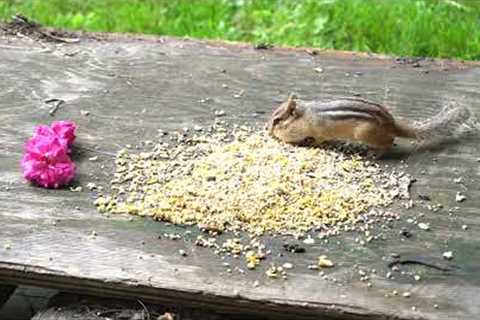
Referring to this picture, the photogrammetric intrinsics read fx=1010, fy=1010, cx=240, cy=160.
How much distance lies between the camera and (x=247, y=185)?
2.61 metres

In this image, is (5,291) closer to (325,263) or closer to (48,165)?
Result: (48,165)

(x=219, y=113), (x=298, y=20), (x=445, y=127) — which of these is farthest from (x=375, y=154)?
(x=298, y=20)

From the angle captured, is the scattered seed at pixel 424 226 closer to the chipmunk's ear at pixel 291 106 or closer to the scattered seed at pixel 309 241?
the scattered seed at pixel 309 241

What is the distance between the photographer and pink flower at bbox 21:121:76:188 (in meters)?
2.66

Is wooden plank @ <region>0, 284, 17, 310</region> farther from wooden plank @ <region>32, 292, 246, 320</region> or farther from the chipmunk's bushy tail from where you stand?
the chipmunk's bushy tail

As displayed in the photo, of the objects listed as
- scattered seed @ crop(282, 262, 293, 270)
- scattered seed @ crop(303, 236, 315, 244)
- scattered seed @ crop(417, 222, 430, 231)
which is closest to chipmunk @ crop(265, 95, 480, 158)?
scattered seed @ crop(417, 222, 430, 231)

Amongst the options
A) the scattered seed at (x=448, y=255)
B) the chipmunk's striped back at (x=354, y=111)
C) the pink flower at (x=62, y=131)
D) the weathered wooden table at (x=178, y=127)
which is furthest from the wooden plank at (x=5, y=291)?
the scattered seed at (x=448, y=255)

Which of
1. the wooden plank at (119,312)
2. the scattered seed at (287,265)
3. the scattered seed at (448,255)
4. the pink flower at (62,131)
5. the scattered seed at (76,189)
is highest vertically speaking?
the pink flower at (62,131)

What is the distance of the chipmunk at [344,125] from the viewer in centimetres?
276

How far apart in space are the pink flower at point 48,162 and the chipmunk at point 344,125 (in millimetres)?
591

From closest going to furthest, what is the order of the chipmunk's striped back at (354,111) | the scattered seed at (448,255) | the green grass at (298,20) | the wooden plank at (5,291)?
the scattered seed at (448,255) < the wooden plank at (5,291) < the chipmunk's striped back at (354,111) < the green grass at (298,20)

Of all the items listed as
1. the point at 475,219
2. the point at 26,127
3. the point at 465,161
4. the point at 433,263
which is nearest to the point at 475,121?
the point at 465,161

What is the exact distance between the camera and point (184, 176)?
8.77 feet

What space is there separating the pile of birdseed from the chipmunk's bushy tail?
7.6 inches
